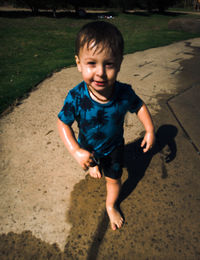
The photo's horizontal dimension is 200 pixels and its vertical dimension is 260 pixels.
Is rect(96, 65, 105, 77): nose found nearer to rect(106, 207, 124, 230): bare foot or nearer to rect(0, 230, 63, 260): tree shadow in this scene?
rect(106, 207, 124, 230): bare foot

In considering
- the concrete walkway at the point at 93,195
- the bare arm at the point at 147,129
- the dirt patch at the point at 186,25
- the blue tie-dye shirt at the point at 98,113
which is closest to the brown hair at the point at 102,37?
the blue tie-dye shirt at the point at 98,113

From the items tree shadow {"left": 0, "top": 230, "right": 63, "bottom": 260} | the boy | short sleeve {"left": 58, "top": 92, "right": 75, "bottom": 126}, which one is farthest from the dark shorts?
tree shadow {"left": 0, "top": 230, "right": 63, "bottom": 260}

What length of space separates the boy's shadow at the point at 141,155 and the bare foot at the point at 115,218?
0.16 meters

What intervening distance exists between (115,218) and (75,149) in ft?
2.26

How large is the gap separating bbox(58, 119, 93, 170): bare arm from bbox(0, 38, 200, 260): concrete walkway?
1.99ft

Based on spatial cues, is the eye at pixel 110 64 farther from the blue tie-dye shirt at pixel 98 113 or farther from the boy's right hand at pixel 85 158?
the boy's right hand at pixel 85 158

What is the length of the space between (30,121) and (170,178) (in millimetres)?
1927

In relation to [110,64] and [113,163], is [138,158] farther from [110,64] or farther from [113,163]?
[110,64]

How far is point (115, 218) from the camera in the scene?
1.56 m

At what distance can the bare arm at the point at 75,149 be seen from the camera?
1.28 metres

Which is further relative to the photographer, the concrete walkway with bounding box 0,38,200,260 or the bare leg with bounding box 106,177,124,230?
the bare leg with bounding box 106,177,124,230

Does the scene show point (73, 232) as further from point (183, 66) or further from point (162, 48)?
point (162, 48)

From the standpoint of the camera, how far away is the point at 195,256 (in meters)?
1.39

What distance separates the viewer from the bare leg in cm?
155
